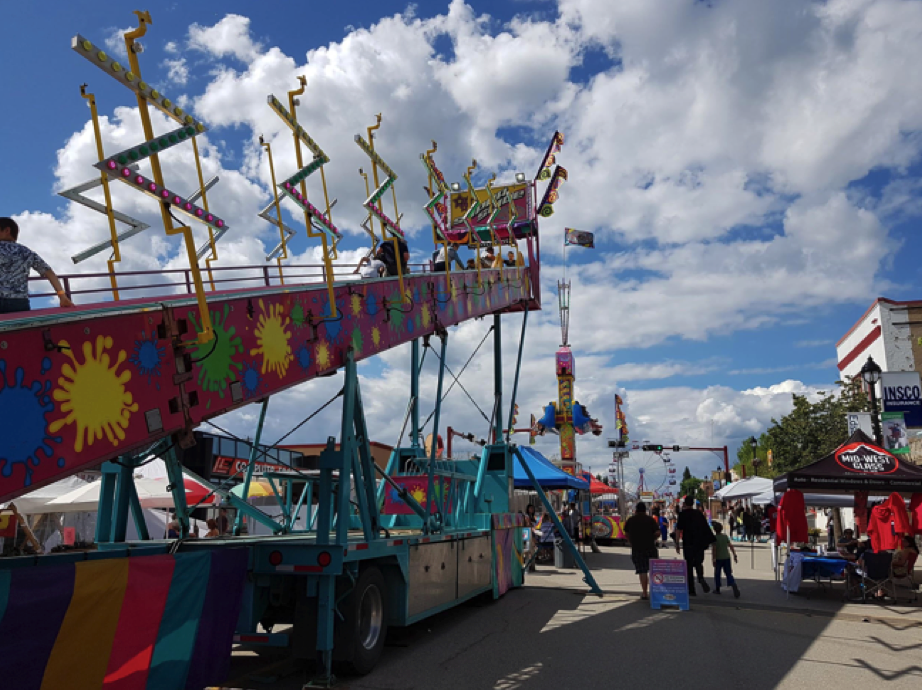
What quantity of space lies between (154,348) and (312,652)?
11.7 feet

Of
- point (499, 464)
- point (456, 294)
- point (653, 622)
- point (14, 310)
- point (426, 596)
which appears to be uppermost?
point (456, 294)

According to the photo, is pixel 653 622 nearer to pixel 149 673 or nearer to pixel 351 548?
pixel 351 548

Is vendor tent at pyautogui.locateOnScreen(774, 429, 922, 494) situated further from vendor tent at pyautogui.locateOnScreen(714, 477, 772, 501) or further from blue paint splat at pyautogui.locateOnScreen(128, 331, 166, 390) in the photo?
blue paint splat at pyautogui.locateOnScreen(128, 331, 166, 390)

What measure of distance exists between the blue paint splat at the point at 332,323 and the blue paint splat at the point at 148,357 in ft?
7.25

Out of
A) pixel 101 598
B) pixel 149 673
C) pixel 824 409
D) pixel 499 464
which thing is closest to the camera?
pixel 101 598

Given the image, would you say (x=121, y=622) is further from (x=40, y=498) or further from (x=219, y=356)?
(x=40, y=498)

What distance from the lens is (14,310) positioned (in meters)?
4.83

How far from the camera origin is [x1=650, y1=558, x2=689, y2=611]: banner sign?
11.4 meters

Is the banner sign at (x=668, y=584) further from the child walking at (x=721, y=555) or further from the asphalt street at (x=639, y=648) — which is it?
the child walking at (x=721, y=555)

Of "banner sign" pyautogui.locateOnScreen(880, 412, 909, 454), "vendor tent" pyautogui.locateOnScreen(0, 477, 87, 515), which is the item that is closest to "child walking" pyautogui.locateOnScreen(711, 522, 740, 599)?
"vendor tent" pyautogui.locateOnScreen(0, 477, 87, 515)

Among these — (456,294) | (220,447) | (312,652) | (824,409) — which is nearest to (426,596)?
(312,652)

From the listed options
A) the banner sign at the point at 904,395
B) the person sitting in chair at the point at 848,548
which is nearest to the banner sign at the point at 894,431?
the banner sign at the point at 904,395

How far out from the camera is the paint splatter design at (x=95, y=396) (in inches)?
162

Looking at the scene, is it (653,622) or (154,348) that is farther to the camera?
(653,622)
